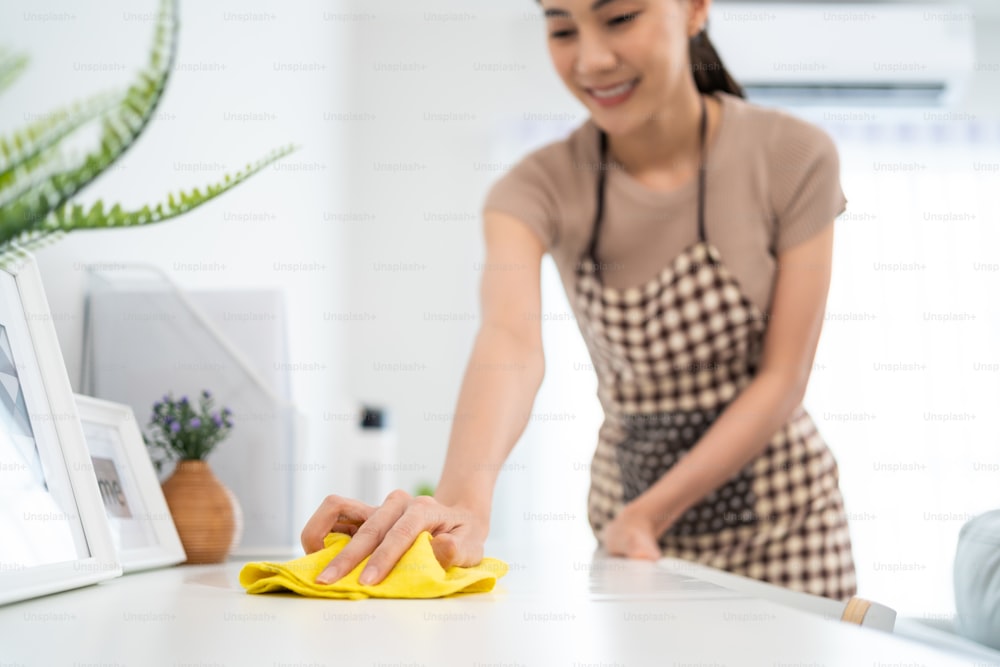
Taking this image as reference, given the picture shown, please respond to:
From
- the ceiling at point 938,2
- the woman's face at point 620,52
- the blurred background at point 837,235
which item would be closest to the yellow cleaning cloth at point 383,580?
the woman's face at point 620,52

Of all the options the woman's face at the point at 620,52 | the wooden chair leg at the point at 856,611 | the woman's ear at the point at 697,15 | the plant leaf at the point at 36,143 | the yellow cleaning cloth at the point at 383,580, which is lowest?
the wooden chair leg at the point at 856,611

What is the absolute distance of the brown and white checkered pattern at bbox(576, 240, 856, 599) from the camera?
1247 mm

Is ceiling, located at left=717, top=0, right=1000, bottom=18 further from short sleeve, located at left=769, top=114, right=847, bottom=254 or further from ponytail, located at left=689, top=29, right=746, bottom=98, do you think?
short sleeve, located at left=769, top=114, right=847, bottom=254

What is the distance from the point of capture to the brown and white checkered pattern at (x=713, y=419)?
1247 millimetres

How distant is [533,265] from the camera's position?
123 centimetres

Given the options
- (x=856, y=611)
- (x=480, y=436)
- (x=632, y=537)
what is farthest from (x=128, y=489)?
(x=856, y=611)

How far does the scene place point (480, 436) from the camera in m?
0.96

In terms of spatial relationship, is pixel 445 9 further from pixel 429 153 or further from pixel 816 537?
pixel 816 537

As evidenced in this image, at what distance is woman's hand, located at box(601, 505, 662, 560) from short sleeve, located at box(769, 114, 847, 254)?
0.42 meters

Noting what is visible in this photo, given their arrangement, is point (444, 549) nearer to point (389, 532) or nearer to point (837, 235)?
point (389, 532)

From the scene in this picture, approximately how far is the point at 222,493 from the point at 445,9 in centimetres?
296

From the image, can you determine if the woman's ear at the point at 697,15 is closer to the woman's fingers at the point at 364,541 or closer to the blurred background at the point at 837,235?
the woman's fingers at the point at 364,541

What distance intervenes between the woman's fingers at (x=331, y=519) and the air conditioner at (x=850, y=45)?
309 cm

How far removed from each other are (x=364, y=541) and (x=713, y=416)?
739 mm
